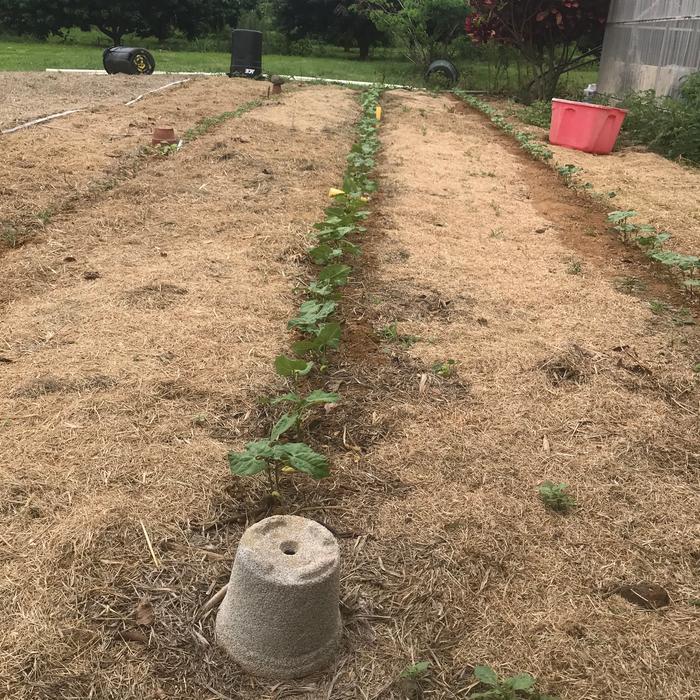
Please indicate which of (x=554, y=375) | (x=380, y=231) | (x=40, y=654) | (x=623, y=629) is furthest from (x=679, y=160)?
(x=40, y=654)

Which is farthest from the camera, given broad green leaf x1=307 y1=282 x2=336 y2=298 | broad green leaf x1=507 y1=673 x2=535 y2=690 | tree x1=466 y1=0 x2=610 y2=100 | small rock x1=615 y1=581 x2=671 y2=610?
tree x1=466 y1=0 x2=610 y2=100

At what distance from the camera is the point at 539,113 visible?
40.4 ft

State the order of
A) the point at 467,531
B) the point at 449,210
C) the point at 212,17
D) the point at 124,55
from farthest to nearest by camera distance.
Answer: the point at 212,17
the point at 124,55
the point at 449,210
the point at 467,531

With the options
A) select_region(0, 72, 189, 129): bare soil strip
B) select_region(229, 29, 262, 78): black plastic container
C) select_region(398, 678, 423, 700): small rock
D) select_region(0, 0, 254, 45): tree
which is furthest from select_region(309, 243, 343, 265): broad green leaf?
select_region(0, 0, 254, 45): tree

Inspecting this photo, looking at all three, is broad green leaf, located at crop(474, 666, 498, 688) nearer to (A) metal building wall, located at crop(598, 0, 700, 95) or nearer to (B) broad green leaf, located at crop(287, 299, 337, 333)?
(B) broad green leaf, located at crop(287, 299, 337, 333)

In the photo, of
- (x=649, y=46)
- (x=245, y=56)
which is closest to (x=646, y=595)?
(x=649, y=46)

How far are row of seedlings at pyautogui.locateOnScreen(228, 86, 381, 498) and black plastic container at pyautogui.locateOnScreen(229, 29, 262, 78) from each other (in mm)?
10868

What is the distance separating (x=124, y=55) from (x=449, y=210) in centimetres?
1244

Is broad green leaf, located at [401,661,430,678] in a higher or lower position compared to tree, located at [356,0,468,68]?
lower

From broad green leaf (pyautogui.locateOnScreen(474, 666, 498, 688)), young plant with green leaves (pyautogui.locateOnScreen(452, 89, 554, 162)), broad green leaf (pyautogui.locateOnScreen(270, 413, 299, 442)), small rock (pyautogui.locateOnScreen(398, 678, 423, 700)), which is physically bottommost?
small rock (pyautogui.locateOnScreen(398, 678, 423, 700))

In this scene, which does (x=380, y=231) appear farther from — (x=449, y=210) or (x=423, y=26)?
(x=423, y=26)

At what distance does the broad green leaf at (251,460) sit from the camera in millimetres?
2205

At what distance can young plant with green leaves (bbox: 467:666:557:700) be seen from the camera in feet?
5.59

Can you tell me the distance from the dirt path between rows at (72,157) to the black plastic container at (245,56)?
5.64m
